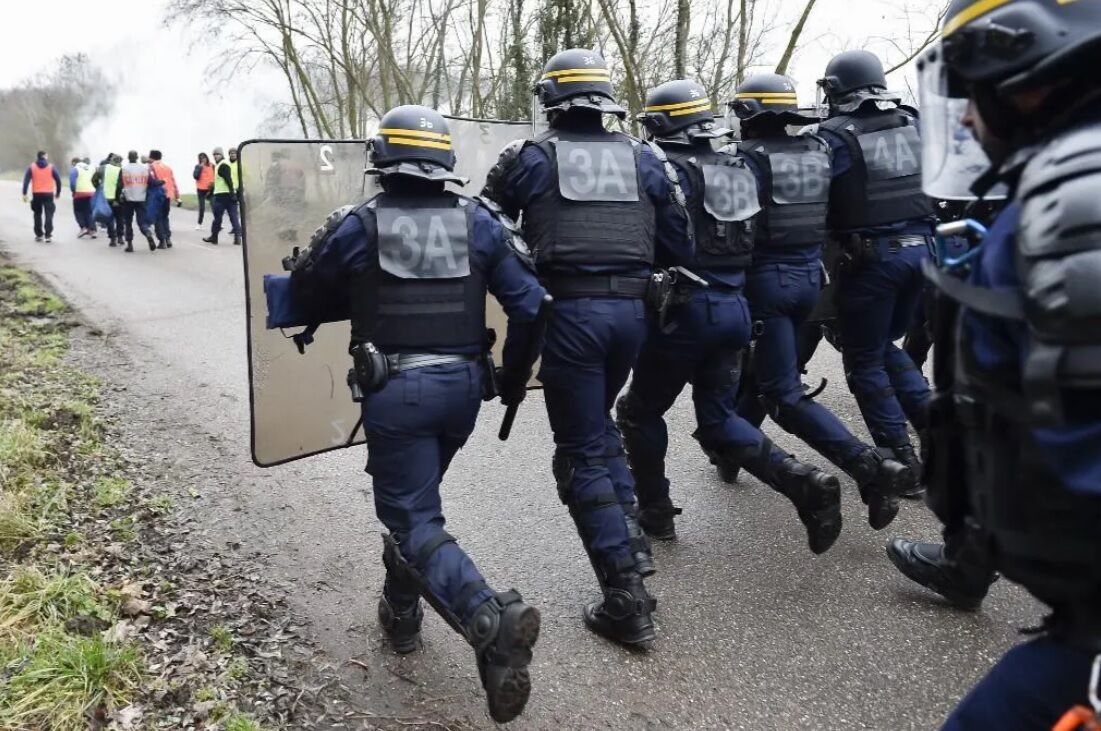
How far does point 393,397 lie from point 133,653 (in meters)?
1.21

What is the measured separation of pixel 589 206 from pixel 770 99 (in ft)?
4.64

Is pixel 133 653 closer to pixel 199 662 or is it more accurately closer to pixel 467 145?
pixel 199 662

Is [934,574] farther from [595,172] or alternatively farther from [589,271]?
[595,172]

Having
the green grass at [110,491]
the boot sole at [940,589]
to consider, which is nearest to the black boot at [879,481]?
the boot sole at [940,589]

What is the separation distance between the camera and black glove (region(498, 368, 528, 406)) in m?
3.49

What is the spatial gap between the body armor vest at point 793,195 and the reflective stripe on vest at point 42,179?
16519mm

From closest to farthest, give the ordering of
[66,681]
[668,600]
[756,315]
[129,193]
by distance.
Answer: [66,681], [668,600], [756,315], [129,193]

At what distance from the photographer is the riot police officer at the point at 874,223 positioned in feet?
14.6

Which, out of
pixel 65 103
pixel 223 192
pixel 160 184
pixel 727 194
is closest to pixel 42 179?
pixel 160 184

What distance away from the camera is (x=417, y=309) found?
304cm

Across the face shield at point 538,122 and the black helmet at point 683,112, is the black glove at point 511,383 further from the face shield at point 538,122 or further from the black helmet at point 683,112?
the black helmet at point 683,112

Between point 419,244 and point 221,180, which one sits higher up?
point 221,180

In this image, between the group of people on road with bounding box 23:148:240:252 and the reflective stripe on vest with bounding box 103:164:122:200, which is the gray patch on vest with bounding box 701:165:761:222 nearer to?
the group of people on road with bounding box 23:148:240:252

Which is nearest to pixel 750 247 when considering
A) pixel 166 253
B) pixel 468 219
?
pixel 468 219
